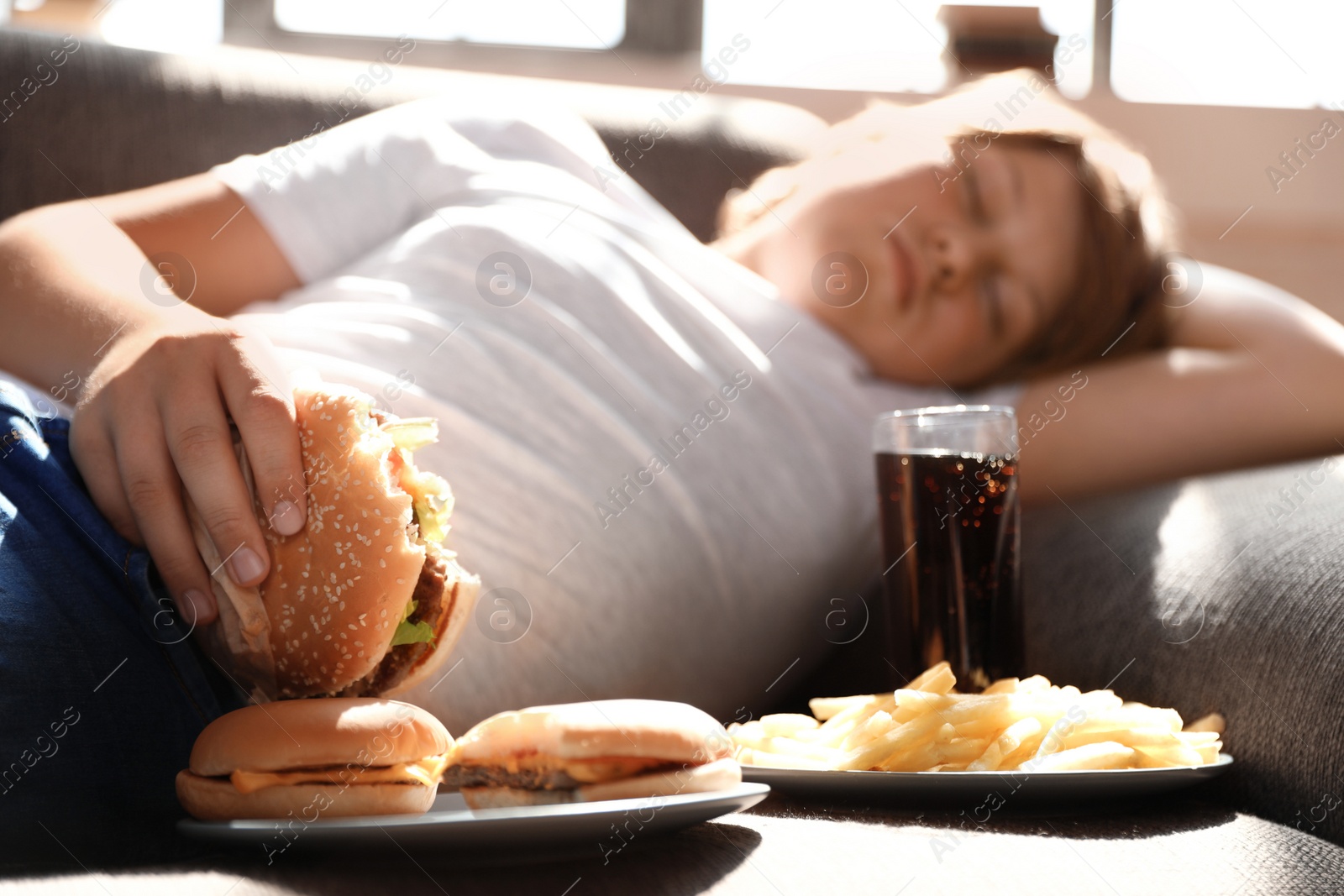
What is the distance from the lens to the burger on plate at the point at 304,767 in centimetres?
67

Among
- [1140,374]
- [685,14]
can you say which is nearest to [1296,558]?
[1140,374]

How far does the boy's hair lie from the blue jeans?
47.9 inches

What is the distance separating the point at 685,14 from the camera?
2.93 meters

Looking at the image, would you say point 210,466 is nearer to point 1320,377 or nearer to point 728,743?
point 728,743

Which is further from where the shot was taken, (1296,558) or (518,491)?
(518,491)

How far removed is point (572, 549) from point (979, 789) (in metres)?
0.54

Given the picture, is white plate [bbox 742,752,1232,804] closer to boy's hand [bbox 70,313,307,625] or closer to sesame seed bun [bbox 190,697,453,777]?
sesame seed bun [bbox 190,697,453,777]

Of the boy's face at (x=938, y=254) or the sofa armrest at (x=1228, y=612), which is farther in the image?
the boy's face at (x=938, y=254)

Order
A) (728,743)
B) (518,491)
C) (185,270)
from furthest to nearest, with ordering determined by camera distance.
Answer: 1. (185,270)
2. (518,491)
3. (728,743)

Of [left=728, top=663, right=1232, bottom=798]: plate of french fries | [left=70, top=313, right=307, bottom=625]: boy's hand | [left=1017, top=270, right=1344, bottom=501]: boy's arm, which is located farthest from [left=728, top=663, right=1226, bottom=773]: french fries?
[left=1017, top=270, right=1344, bottom=501]: boy's arm

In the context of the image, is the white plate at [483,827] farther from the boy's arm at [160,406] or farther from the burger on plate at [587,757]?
the boy's arm at [160,406]

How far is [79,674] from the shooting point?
732 millimetres

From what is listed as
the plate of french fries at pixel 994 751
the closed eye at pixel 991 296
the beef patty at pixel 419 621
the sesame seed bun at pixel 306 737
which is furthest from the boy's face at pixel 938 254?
the sesame seed bun at pixel 306 737

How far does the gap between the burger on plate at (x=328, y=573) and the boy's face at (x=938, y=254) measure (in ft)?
2.96
